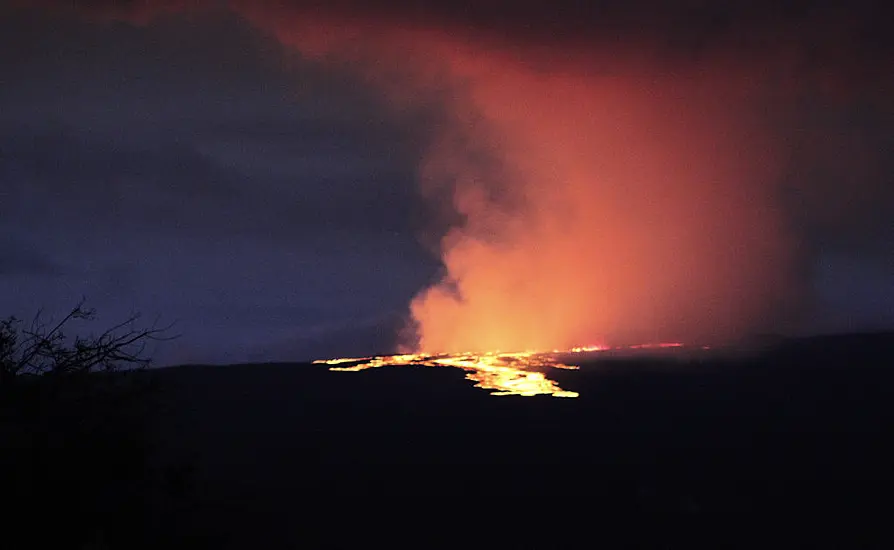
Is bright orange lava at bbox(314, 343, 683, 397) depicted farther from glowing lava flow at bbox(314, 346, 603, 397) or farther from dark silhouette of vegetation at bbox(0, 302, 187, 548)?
dark silhouette of vegetation at bbox(0, 302, 187, 548)

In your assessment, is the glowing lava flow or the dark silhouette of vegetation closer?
the dark silhouette of vegetation

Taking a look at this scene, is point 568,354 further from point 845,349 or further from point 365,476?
point 365,476

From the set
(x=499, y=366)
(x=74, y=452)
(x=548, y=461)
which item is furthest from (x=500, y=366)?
(x=74, y=452)

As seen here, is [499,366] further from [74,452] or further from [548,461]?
[74,452]

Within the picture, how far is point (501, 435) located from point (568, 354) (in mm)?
18339

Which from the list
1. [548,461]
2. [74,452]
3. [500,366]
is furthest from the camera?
[500,366]

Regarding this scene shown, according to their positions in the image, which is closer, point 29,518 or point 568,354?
point 29,518

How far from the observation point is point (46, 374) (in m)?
12.4

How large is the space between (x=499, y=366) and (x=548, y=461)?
46.3 feet

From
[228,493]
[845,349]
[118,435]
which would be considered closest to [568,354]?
[845,349]

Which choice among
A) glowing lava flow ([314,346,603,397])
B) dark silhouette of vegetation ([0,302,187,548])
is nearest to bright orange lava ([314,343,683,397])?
glowing lava flow ([314,346,603,397])

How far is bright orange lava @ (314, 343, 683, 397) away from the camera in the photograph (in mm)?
24797

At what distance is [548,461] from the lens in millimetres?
17203

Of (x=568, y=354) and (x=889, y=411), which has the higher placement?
(x=568, y=354)
